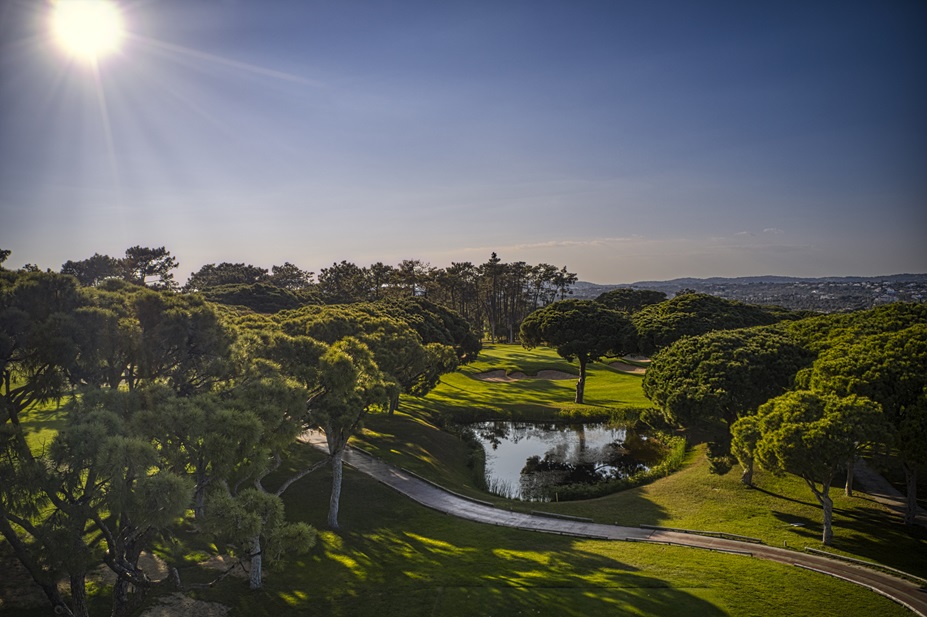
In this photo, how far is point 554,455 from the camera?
45000 mm

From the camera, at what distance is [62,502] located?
48.2 feet

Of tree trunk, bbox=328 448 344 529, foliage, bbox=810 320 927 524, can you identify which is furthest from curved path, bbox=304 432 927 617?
foliage, bbox=810 320 927 524

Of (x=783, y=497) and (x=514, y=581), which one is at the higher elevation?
(x=514, y=581)

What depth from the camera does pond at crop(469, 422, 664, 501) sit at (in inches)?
1503

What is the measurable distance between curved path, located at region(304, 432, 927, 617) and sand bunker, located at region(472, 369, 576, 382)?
3706 centimetres

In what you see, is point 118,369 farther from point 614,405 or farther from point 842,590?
point 614,405

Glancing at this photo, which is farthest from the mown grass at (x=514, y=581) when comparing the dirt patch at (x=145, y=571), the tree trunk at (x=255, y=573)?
the dirt patch at (x=145, y=571)

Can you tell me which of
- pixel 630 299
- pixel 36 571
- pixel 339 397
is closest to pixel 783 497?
pixel 339 397

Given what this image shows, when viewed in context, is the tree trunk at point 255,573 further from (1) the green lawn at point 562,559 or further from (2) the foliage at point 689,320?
(2) the foliage at point 689,320

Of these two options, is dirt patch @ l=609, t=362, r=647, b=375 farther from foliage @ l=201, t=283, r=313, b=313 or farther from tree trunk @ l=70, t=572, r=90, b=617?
tree trunk @ l=70, t=572, r=90, b=617

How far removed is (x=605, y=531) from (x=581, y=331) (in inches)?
1271

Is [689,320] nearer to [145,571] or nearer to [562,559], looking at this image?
[562,559]

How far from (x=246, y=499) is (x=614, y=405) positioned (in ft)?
154

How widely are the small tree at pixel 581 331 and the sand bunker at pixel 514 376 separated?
534 inches
